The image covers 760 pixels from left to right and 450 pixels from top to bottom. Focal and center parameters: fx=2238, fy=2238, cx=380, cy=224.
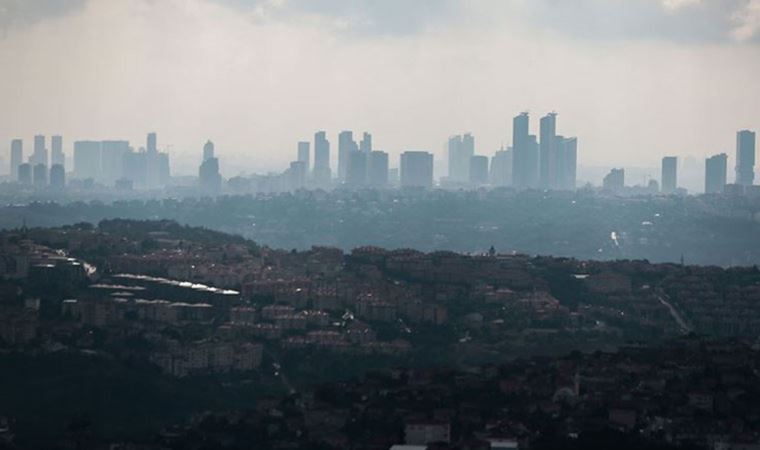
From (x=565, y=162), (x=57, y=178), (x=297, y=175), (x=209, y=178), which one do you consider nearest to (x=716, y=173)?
(x=565, y=162)

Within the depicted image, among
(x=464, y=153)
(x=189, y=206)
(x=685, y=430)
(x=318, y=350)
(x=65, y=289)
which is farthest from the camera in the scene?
(x=464, y=153)

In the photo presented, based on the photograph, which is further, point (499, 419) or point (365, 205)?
point (365, 205)

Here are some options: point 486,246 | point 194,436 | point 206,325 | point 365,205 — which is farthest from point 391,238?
point 194,436

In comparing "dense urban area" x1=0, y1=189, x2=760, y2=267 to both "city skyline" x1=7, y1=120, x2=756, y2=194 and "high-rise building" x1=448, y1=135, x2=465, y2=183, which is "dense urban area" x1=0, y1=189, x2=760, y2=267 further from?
"high-rise building" x1=448, y1=135, x2=465, y2=183

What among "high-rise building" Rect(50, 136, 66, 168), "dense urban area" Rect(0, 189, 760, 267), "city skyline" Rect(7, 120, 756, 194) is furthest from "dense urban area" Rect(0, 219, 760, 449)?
"high-rise building" Rect(50, 136, 66, 168)

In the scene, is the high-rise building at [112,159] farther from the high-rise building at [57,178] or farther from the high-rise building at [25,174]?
the high-rise building at [57,178]

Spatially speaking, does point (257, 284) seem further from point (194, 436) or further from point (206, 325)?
point (194, 436)
